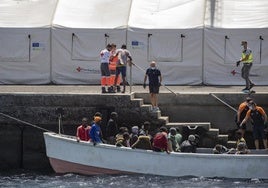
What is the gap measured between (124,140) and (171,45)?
26.3 feet

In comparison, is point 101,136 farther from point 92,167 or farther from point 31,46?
point 31,46

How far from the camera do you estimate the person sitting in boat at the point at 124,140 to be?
24.1m

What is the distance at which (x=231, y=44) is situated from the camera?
31344 millimetres

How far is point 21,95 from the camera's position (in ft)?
86.8

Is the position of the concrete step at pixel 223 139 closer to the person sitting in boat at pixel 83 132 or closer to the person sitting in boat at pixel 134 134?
the person sitting in boat at pixel 134 134

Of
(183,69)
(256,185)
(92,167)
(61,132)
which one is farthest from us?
(183,69)

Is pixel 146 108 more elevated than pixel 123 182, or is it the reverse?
pixel 146 108

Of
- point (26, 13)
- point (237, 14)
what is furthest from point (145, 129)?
point (26, 13)

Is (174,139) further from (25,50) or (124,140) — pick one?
(25,50)

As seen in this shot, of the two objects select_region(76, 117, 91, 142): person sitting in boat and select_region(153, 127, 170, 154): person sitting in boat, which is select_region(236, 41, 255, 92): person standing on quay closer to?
select_region(153, 127, 170, 154): person sitting in boat

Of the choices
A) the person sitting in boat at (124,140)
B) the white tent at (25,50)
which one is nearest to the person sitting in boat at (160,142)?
the person sitting in boat at (124,140)

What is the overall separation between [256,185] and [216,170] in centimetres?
123

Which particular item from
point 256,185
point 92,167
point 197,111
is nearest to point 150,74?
point 197,111

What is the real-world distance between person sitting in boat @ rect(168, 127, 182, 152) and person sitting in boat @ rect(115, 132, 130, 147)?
1129mm
